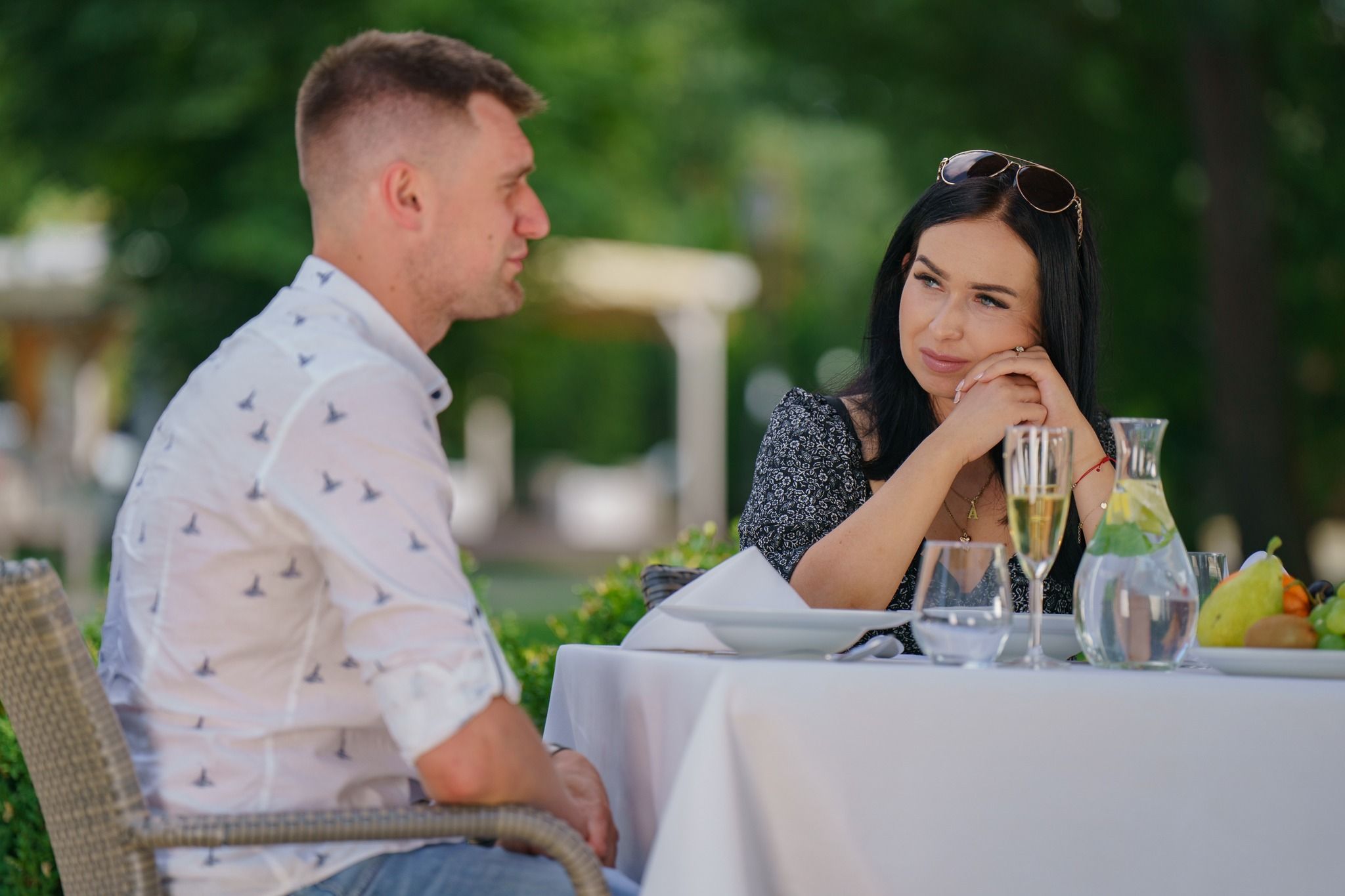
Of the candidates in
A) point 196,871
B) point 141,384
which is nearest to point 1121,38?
point 141,384

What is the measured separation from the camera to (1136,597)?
2010 mm

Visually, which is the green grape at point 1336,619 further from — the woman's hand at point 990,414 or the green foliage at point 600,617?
the green foliage at point 600,617

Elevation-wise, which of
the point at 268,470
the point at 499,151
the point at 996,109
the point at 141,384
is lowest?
the point at 141,384

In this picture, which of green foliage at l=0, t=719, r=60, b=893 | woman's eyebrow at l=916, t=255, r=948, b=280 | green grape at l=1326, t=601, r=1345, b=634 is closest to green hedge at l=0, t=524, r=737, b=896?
green foliage at l=0, t=719, r=60, b=893

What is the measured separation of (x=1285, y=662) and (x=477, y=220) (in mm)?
1168

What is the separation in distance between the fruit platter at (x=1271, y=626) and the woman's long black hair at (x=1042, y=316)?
0.90 m

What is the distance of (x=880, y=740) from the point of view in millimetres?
1767

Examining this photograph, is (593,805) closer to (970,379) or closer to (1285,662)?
(1285,662)

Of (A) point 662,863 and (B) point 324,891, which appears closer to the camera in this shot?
(A) point 662,863

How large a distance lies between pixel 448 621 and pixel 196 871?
1.41 feet

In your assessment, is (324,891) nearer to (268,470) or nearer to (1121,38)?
(268,470)

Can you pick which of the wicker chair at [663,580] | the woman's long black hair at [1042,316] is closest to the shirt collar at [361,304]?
the wicker chair at [663,580]

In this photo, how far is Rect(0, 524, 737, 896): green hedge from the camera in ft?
10.7

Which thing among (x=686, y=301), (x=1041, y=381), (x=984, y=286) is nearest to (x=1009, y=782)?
(x=1041, y=381)
